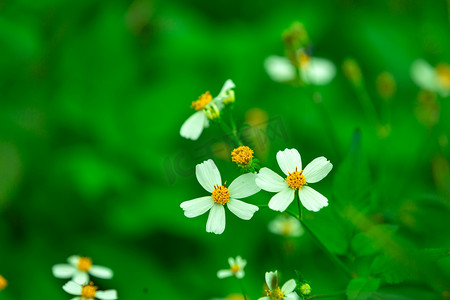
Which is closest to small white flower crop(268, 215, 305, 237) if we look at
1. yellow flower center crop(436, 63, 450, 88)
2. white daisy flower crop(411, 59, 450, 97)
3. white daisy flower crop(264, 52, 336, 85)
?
white daisy flower crop(264, 52, 336, 85)

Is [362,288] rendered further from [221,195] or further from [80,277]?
[80,277]

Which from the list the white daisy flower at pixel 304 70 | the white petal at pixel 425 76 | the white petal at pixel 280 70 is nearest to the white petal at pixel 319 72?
the white daisy flower at pixel 304 70

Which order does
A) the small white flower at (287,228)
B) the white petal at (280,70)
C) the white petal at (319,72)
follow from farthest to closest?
the white petal at (319,72)
the white petal at (280,70)
the small white flower at (287,228)

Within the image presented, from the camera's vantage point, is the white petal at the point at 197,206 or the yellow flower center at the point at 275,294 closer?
the yellow flower center at the point at 275,294

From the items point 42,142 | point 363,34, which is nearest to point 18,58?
point 42,142

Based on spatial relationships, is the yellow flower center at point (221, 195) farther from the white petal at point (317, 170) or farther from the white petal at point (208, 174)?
the white petal at point (317, 170)

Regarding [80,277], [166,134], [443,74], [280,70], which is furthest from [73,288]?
[443,74]

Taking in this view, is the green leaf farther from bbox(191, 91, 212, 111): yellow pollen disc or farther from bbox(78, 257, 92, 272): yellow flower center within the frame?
bbox(78, 257, 92, 272): yellow flower center
